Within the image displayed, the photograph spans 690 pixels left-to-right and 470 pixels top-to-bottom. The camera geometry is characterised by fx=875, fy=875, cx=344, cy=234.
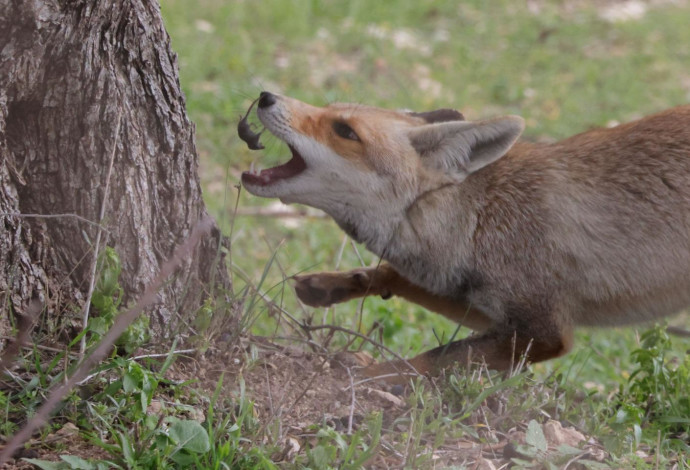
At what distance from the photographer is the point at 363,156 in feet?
17.3

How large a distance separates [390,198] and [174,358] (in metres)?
1.76

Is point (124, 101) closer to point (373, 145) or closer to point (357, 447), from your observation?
point (373, 145)

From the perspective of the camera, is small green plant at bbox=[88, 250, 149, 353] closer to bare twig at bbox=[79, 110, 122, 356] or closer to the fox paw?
bare twig at bbox=[79, 110, 122, 356]

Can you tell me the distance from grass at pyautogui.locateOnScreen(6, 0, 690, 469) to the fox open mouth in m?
0.28

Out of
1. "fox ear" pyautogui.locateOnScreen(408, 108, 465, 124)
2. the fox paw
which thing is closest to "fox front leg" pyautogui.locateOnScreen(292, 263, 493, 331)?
the fox paw

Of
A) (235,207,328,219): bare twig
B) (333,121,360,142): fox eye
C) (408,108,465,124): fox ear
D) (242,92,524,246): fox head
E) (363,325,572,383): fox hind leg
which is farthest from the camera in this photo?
(235,207,328,219): bare twig

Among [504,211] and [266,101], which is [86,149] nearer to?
[266,101]

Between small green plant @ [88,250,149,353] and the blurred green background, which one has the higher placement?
the blurred green background

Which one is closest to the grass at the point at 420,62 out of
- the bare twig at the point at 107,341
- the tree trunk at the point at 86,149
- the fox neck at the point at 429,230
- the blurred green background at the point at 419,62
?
the blurred green background at the point at 419,62

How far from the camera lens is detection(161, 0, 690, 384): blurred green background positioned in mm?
9500

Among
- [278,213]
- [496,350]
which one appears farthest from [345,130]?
[278,213]

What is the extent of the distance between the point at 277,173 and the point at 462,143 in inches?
44.7

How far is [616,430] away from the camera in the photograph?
4.63m

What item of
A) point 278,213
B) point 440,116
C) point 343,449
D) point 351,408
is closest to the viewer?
point 343,449
